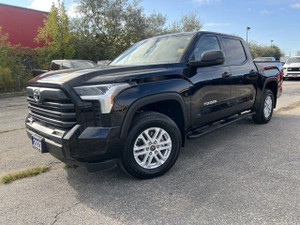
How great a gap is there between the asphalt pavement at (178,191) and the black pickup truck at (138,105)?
1.13 feet

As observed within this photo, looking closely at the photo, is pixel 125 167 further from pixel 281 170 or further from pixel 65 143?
pixel 281 170

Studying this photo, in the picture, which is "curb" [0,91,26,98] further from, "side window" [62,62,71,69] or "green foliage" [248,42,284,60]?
"green foliage" [248,42,284,60]

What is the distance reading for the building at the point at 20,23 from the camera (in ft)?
53.7

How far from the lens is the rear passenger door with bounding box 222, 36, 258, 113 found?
13.9 ft

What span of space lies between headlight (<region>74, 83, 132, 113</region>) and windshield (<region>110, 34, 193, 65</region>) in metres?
1.16

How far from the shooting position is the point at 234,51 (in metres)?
4.51

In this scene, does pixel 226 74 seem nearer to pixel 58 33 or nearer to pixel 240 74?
pixel 240 74

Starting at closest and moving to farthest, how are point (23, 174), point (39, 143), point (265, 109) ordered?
point (39, 143)
point (23, 174)
point (265, 109)

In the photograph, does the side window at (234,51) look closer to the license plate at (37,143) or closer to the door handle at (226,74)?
the door handle at (226,74)

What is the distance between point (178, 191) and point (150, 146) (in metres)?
0.60

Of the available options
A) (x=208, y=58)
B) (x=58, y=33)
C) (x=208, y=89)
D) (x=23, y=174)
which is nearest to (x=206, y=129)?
(x=208, y=89)

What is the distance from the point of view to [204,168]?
327 cm

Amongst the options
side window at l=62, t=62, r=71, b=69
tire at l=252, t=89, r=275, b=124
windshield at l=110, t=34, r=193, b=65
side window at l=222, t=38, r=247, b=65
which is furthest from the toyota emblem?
side window at l=62, t=62, r=71, b=69

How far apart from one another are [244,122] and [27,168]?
457cm
